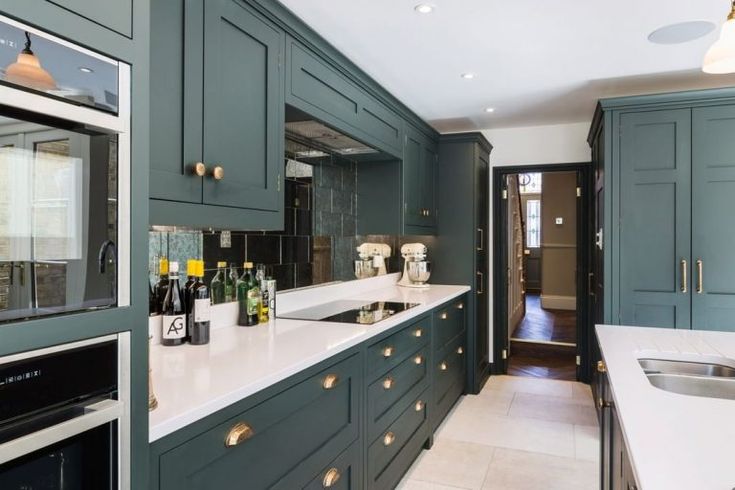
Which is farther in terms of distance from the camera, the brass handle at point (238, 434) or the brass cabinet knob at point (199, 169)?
the brass cabinet knob at point (199, 169)

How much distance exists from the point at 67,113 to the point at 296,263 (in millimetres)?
2107

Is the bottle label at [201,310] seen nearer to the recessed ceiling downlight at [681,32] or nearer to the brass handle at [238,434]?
the brass handle at [238,434]

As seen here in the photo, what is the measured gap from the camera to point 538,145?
4711 millimetres

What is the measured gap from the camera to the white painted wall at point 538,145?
458 centimetres

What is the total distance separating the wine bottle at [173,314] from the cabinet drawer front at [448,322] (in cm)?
188

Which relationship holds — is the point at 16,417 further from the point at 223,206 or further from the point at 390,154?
the point at 390,154

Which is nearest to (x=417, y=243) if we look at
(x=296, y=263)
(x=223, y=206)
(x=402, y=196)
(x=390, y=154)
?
(x=402, y=196)

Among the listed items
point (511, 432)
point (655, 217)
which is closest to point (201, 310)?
point (511, 432)

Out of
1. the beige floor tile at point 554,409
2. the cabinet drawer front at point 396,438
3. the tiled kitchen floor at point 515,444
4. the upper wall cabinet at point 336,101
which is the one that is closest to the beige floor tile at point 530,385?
the tiled kitchen floor at point 515,444

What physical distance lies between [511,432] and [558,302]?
19.3 ft

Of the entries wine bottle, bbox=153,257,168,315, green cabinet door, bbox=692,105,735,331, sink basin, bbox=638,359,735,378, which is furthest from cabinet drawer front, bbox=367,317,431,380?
green cabinet door, bbox=692,105,735,331

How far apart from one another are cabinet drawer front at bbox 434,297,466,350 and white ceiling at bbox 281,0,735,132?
1.57 meters

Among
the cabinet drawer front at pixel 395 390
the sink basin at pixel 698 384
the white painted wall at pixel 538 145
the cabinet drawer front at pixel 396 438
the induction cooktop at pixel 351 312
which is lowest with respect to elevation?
the cabinet drawer front at pixel 396 438

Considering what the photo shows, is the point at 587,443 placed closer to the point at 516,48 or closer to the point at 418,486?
the point at 418,486
